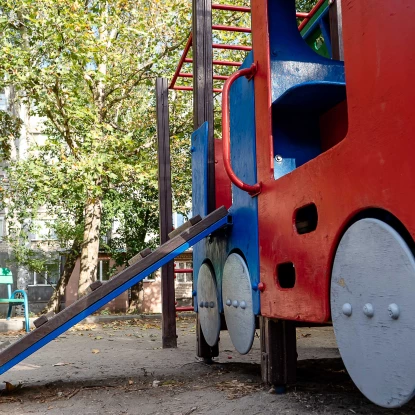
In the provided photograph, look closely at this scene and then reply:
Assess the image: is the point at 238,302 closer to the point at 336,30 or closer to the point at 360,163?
the point at 360,163

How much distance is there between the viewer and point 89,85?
1247 centimetres

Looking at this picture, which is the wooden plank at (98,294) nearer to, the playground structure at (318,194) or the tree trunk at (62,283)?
the playground structure at (318,194)

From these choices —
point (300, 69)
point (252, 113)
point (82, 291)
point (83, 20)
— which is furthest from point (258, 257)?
point (82, 291)

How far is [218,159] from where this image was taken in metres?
4.86

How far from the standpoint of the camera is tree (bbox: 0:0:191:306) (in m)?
10.7

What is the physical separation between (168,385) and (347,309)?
2079 mm

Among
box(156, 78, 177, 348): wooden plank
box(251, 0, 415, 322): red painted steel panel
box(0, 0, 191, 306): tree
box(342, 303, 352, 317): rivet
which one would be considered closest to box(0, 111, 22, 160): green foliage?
box(0, 0, 191, 306): tree

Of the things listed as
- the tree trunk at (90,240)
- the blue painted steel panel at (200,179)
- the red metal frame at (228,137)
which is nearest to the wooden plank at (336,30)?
the red metal frame at (228,137)

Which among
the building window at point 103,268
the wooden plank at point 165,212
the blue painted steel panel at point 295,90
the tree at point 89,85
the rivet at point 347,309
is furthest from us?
the building window at point 103,268

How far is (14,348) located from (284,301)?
1641 millimetres

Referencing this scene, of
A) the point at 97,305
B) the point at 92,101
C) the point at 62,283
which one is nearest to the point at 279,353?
the point at 97,305

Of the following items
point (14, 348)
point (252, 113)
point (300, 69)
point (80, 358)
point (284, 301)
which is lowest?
point (80, 358)

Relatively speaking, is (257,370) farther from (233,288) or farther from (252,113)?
(252,113)

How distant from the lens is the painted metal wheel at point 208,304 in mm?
4258
